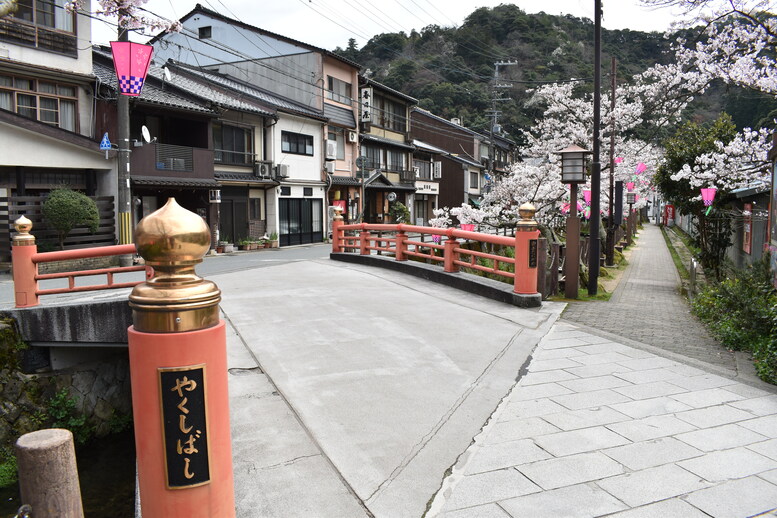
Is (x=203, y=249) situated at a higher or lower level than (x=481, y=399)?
higher

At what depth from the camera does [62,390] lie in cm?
864

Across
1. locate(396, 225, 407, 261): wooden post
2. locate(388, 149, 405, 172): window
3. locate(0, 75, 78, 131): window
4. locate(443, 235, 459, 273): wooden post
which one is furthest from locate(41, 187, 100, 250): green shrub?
locate(388, 149, 405, 172): window

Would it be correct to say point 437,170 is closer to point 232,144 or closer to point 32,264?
point 232,144

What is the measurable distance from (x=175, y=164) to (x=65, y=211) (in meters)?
5.92

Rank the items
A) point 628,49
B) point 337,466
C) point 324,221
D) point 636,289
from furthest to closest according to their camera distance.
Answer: point 628,49 < point 324,221 < point 636,289 < point 337,466

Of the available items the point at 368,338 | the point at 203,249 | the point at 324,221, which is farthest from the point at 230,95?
the point at 203,249

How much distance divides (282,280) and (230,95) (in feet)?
56.6

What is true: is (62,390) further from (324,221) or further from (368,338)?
(324,221)

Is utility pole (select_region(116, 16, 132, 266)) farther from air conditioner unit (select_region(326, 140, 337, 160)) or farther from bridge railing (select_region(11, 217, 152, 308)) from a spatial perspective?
air conditioner unit (select_region(326, 140, 337, 160))

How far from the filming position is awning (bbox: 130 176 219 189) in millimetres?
19744

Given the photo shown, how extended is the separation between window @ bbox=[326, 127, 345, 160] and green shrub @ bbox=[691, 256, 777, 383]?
24.4 m

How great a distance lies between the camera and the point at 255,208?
26812 mm

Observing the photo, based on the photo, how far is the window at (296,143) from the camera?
92.2 ft

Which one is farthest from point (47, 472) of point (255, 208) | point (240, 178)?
point (255, 208)
